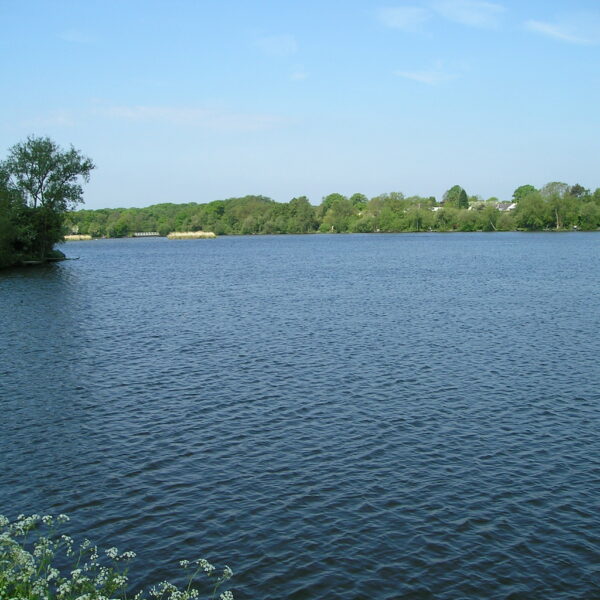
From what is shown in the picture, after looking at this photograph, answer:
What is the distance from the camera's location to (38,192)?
91.8 m

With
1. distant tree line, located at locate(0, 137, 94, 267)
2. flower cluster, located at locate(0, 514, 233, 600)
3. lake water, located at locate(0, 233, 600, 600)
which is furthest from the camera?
distant tree line, located at locate(0, 137, 94, 267)

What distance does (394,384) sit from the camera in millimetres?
25859

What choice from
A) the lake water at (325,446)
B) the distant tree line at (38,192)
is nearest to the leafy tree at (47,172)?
the distant tree line at (38,192)

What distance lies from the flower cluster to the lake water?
617mm

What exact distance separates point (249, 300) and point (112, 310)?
1128 centimetres

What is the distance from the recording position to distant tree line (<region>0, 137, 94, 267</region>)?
290ft

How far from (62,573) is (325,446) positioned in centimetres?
875

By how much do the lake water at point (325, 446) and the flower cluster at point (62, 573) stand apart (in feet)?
2.02

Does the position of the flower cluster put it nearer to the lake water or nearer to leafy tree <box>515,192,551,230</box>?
the lake water

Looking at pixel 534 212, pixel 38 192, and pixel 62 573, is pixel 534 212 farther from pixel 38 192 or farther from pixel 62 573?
pixel 62 573

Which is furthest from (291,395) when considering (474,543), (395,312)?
(395,312)

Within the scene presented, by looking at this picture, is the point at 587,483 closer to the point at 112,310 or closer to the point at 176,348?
the point at 176,348

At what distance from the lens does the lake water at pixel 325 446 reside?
44.0 feet

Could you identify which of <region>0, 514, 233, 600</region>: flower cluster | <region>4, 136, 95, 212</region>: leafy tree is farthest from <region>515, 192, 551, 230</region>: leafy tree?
<region>0, 514, 233, 600</region>: flower cluster
